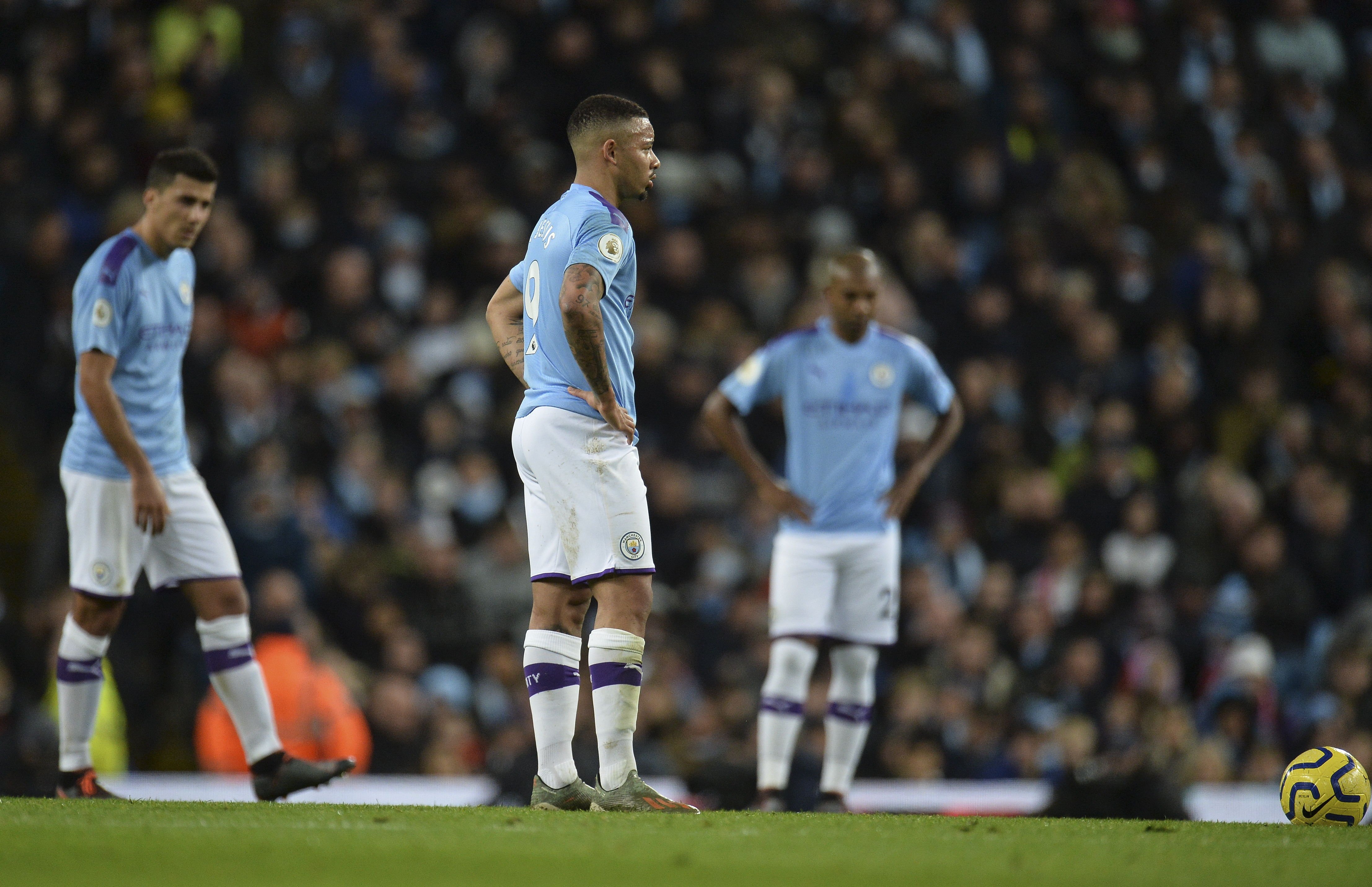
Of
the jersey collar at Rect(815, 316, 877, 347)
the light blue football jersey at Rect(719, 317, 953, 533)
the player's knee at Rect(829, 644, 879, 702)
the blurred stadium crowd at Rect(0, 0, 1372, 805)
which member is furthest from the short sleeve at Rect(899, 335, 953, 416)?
the blurred stadium crowd at Rect(0, 0, 1372, 805)

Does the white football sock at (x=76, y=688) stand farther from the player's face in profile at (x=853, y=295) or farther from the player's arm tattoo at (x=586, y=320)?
the player's face in profile at (x=853, y=295)

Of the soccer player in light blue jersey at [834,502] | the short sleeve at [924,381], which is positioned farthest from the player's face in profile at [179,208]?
the short sleeve at [924,381]

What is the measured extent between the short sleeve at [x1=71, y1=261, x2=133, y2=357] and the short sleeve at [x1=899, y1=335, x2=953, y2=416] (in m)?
3.97

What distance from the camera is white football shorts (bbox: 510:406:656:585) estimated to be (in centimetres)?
575

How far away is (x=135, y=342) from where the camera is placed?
6.75 metres

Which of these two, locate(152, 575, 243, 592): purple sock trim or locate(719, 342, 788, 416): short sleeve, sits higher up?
locate(719, 342, 788, 416): short sleeve

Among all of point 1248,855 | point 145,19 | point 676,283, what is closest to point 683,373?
point 676,283

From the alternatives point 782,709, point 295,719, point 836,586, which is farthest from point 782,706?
point 295,719

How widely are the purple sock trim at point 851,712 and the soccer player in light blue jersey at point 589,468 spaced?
253 cm

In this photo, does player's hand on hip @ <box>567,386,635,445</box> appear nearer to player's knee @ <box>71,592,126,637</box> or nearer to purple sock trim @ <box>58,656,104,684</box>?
player's knee @ <box>71,592,126,637</box>

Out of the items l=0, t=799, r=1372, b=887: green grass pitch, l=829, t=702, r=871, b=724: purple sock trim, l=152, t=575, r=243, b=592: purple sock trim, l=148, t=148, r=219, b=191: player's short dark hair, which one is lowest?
l=829, t=702, r=871, b=724: purple sock trim

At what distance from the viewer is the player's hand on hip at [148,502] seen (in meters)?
6.57

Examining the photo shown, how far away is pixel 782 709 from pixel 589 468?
9.45 ft

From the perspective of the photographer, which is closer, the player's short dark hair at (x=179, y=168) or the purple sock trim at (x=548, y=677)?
the purple sock trim at (x=548, y=677)
